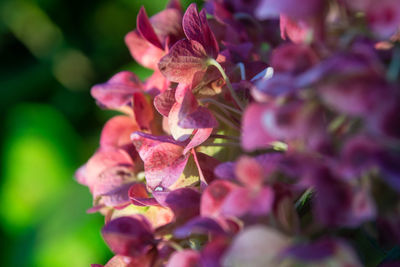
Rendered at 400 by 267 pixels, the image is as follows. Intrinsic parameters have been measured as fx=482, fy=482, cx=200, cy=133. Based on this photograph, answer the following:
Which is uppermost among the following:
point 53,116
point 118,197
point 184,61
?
point 184,61

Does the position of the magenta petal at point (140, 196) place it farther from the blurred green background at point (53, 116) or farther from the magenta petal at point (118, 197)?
the blurred green background at point (53, 116)

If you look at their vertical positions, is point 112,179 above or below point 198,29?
below

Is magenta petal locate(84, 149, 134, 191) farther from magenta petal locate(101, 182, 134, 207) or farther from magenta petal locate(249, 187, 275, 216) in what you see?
magenta petal locate(249, 187, 275, 216)

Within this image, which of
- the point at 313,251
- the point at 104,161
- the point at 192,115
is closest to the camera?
the point at 313,251

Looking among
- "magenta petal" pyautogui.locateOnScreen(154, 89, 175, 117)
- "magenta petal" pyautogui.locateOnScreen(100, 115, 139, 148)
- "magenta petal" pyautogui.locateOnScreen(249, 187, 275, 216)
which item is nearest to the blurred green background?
"magenta petal" pyautogui.locateOnScreen(100, 115, 139, 148)

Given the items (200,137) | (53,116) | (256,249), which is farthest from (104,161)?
(53,116)

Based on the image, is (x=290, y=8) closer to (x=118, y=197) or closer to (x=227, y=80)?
(x=227, y=80)
